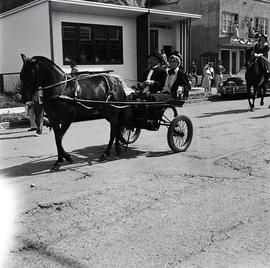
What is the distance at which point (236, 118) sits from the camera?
14195 millimetres

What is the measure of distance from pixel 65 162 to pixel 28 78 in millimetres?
1742

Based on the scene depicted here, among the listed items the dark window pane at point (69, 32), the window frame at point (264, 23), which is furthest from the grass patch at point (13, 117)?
the window frame at point (264, 23)

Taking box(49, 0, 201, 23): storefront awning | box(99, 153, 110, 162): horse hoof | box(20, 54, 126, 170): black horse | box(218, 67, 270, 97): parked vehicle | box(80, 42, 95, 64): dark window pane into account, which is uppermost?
box(49, 0, 201, 23): storefront awning

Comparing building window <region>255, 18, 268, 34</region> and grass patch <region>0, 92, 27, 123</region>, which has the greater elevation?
building window <region>255, 18, 268, 34</region>

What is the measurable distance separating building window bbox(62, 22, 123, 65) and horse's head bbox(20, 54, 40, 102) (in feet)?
47.0

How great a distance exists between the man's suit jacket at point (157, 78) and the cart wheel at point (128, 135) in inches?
39.3

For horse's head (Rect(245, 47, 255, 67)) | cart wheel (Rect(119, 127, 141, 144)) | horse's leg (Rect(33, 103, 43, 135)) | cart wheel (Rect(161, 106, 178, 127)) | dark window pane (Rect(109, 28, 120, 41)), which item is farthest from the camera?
dark window pane (Rect(109, 28, 120, 41))

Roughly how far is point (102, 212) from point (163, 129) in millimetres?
7251

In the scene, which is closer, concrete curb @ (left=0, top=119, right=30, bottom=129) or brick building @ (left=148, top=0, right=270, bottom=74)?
concrete curb @ (left=0, top=119, right=30, bottom=129)

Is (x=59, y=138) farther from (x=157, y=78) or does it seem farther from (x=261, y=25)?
(x=261, y=25)

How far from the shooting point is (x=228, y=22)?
3466 cm

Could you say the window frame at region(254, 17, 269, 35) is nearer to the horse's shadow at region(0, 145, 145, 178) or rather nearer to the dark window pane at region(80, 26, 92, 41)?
the dark window pane at region(80, 26, 92, 41)

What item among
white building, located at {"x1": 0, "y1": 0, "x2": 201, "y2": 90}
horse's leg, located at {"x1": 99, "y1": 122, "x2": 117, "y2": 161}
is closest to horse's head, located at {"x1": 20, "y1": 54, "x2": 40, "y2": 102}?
horse's leg, located at {"x1": 99, "y1": 122, "x2": 117, "y2": 161}

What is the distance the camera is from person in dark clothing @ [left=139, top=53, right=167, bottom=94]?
9.09 m
